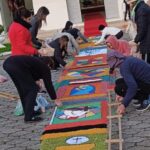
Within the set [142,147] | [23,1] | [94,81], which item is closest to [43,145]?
[142,147]

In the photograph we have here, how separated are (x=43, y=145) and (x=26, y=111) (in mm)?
1326

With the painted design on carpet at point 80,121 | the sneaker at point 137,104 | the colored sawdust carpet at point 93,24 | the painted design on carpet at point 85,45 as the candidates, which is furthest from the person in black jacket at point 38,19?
the colored sawdust carpet at point 93,24

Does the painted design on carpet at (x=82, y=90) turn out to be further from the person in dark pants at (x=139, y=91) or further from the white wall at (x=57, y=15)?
the white wall at (x=57, y=15)

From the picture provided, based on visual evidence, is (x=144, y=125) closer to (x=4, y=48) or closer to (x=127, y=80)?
(x=127, y=80)

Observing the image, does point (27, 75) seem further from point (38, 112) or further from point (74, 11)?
point (74, 11)

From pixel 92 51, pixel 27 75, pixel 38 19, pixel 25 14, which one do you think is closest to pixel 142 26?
pixel 25 14

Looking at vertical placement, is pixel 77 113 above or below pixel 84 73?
above

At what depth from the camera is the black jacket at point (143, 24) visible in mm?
7578

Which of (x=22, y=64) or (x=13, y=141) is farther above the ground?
(x=22, y=64)

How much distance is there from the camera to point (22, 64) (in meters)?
6.53

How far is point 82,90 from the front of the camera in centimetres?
786

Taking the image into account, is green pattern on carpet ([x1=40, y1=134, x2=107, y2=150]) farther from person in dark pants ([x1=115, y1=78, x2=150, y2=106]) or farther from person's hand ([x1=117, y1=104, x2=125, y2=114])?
person in dark pants ([x1=115, y1=78, x2=150, y2=106])

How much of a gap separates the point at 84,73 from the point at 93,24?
8740 millimetres

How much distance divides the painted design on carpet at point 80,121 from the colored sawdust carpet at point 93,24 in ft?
29.2
